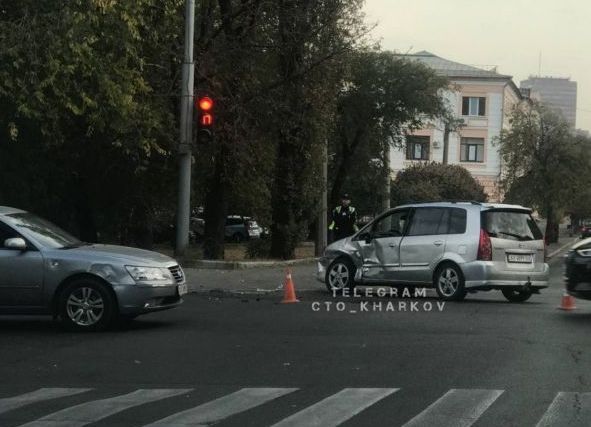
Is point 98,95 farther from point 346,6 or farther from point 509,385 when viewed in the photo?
point 509,385

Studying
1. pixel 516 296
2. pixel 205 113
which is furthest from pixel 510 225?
pixel 205 113

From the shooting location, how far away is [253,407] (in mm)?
6715

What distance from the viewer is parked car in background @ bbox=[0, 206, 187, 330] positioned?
1069cm

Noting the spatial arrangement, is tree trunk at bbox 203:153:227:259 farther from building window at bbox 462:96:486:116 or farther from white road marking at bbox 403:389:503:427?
building window at bbox 462:96:486:116

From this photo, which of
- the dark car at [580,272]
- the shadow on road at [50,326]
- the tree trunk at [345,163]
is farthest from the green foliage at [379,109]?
the shadow on road at [50,326]

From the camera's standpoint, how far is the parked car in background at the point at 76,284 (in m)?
10.7

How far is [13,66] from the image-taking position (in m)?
16.5

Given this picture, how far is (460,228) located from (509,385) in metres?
6.65

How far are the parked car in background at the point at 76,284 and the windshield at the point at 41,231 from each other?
0.39 feet

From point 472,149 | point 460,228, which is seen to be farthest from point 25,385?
point 472,149

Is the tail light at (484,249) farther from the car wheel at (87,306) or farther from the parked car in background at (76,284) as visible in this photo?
the car wheel at (87,306)

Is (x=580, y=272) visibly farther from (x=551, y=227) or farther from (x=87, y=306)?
(x=551, y=227)

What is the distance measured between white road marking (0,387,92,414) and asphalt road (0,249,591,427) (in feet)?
0.05

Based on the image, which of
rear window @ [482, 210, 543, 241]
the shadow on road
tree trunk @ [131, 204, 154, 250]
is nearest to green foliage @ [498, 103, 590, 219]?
tree trunk @ [131, 204, 154, 250]
